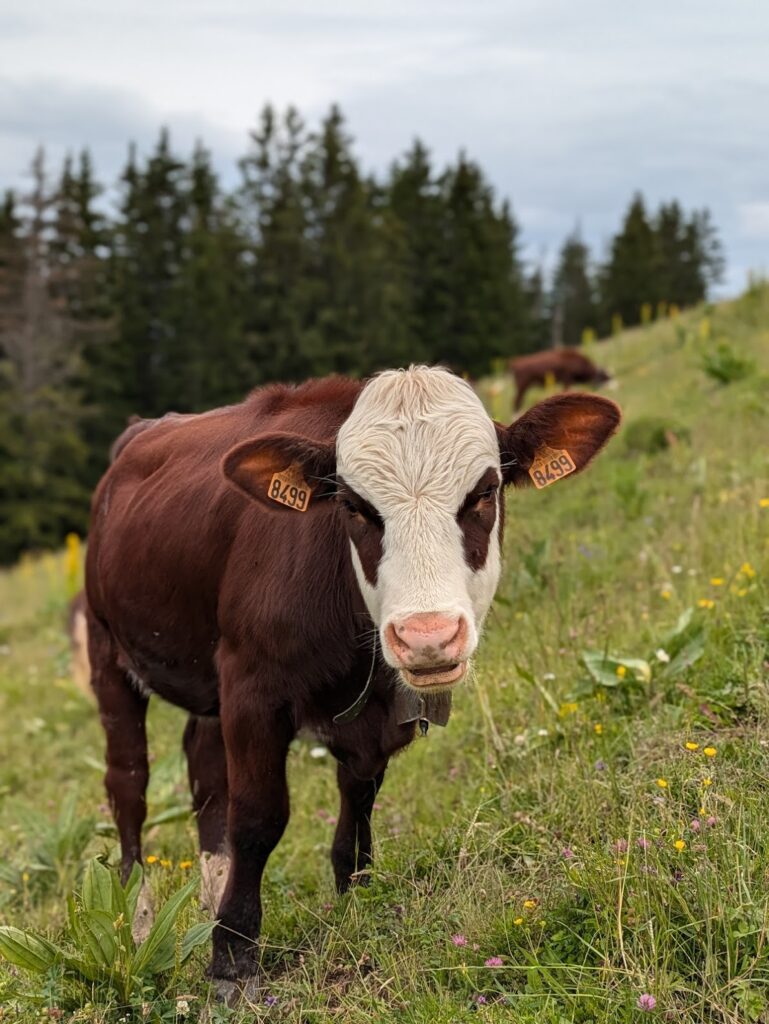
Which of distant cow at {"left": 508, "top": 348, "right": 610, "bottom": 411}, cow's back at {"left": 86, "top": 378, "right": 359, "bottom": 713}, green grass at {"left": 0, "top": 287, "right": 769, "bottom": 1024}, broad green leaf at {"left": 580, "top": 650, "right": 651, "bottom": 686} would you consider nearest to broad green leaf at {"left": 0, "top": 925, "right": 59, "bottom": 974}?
green grass at {"left": 0, "top": 287, "right": 769, "bottom": 1024}

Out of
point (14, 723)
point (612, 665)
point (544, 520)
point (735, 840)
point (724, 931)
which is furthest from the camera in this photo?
point (14, 723)

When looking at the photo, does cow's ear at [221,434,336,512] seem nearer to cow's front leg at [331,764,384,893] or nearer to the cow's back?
the cow's back

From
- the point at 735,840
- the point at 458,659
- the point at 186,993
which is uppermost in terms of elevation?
the point at 458,659

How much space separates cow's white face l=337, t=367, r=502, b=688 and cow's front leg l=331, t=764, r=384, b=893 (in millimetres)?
1033

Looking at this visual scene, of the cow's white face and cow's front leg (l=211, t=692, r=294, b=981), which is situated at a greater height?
the cow's white face

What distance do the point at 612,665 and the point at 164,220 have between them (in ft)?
131

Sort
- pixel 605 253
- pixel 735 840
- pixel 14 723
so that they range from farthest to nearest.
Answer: pixel 605 253, pixel 14 723, pixel 735 840

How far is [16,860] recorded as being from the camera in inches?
189

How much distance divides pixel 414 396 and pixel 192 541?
3.83 ft

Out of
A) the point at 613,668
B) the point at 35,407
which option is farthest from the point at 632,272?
the point at 613,668

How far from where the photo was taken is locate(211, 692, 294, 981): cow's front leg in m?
3.20

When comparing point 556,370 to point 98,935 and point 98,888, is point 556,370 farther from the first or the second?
point 98,935

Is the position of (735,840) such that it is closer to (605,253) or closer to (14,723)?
(14,723)

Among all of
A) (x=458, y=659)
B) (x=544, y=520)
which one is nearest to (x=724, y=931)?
(x=458, y=659)
